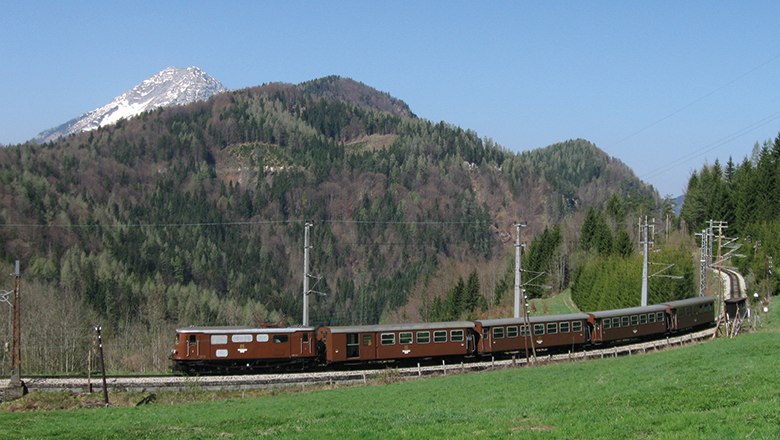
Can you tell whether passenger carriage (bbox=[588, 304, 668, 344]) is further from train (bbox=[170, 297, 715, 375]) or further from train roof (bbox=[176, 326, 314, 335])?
train roof (bbox=[176, 326, 314, 335])

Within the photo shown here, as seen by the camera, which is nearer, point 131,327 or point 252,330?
point 252,330

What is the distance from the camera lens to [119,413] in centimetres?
3147

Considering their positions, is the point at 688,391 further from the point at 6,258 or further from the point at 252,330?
the point at 6,258

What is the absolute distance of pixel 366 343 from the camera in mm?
44875

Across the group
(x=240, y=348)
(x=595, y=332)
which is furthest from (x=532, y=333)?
(x=240, y=348)

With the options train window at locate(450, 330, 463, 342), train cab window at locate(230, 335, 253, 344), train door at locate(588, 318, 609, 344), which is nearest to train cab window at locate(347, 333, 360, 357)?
train cab window at locate(230, 335, 253, 344)

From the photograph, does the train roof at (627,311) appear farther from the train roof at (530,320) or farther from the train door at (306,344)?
the train door at (306,344)

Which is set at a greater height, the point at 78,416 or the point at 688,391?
the point at 688,391

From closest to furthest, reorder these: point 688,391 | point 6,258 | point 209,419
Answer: point 688,391 → point 209,419 → point 6,258

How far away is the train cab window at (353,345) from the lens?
1756 inches

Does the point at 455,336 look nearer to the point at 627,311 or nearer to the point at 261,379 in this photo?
the point at 261,379

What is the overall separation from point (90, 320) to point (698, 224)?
94085 millimetres

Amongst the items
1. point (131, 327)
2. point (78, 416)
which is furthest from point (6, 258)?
point (78, 416)

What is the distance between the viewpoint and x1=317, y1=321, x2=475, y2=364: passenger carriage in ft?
146
